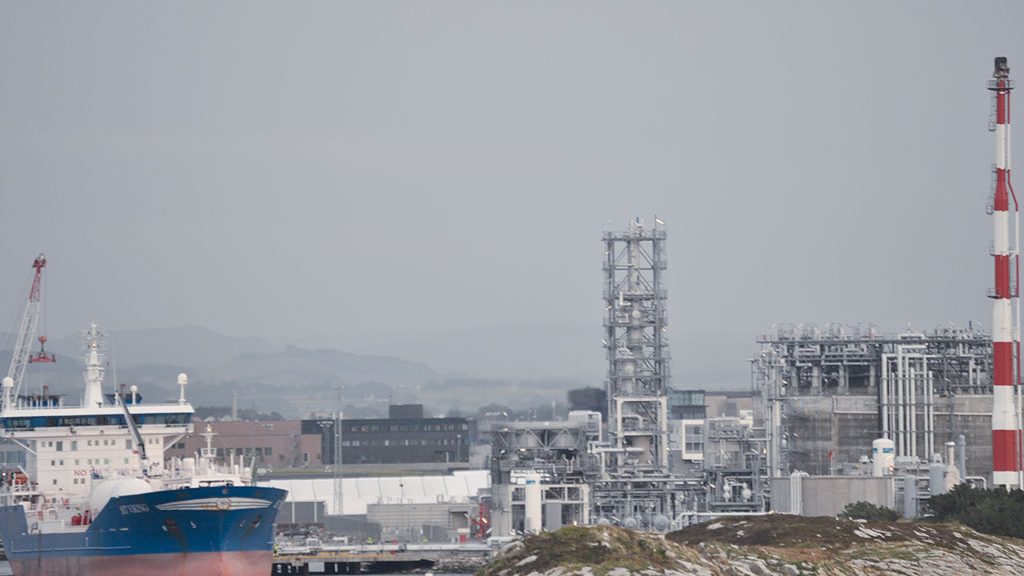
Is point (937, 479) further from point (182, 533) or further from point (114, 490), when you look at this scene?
point (114, 490)

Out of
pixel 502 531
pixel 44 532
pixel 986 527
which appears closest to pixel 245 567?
pixel 44 532

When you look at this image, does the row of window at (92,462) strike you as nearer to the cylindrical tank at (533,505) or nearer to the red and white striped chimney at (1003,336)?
the cylindrical tank at (533,505)

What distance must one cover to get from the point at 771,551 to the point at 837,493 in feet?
108

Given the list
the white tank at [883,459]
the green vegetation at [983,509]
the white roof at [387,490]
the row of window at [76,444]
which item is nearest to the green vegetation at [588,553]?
the green vegetation at [983,509]

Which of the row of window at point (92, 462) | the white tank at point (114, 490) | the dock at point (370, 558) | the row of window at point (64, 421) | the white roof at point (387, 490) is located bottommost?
the dock at point (370, 558)

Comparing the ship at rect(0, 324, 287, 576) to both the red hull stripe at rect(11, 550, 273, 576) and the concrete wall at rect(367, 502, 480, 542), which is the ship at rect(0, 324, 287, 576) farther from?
the concrete wall at rect(367, 502, 480, 542)

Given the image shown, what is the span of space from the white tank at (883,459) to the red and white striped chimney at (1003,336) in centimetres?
557

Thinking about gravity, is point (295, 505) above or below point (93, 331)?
below

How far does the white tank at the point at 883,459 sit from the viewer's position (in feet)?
282

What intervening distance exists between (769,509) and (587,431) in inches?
556

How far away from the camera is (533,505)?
92562 mm

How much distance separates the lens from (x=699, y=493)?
95.4m

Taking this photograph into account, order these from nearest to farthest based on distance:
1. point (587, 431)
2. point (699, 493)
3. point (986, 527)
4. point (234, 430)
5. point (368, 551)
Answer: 1. point (986, 527)
2. point (699, 493)
3. point (587, 431)
4. point (368, 551)
5. point (234, 430)

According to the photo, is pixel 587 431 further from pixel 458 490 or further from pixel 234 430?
pixel 234 430
